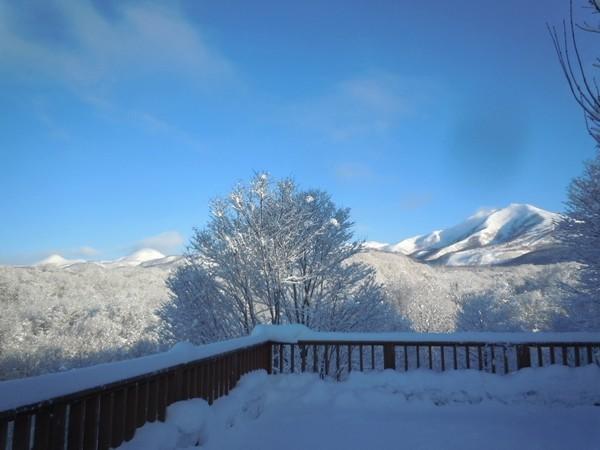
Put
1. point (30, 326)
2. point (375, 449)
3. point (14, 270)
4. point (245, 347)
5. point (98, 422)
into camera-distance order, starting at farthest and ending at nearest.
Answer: point (14, 270)
point (30, 326)
point (245, 347)
point (375, 449)
point (98, 422)

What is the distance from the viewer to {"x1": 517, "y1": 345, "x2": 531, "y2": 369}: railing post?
A: 568 cm

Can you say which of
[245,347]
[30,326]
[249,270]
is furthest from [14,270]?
[245,347]

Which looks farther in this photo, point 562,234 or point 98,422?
point 562,234

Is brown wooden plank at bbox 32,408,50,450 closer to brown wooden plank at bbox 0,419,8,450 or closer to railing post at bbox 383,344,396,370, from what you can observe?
brown wooden plank at bbox 0,419,8,450

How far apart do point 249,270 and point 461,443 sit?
10.2 meters

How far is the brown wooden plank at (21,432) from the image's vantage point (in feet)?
5.69

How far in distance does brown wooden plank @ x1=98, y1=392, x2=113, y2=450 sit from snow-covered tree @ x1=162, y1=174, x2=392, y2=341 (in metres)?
10.6

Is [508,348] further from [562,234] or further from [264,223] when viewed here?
[562,234]

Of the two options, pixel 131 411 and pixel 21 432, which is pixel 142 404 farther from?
pixel 21 432

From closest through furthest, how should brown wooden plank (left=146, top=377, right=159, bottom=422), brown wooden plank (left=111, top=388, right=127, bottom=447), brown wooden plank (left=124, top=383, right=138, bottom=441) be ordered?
brown wooden plank (left=111, top=388, right=127, bottom=447) → brown wooden plank (left=124, top=383, right=138, bottom=441) → brown wooden plank (left=146, top=377, right=159, bottom=422)

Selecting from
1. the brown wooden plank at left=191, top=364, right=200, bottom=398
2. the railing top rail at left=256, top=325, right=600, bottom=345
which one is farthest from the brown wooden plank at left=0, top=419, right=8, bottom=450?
the railing top rail at left=256, top=325, right=600, bottom=345

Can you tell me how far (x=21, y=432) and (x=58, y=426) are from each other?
28cm

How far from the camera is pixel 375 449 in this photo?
365 cm

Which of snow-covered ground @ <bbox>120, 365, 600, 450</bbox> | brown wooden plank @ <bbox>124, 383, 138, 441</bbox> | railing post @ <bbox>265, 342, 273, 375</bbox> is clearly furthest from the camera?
railing post @ <bbox>265, 342, 273, 375</bbox>
